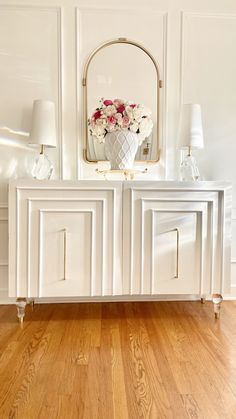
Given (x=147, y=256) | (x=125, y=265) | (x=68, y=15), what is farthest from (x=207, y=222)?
(x=68, y=15)

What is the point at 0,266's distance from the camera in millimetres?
2332

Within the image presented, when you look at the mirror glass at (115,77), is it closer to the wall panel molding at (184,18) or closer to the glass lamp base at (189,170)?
the wall panel molding at (184,18)

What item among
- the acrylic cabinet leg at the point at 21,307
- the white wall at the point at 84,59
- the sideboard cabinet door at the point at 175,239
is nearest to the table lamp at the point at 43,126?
the white wall at the point at 84,59

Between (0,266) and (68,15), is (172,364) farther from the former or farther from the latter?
(68,15)

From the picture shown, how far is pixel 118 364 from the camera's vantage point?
4.74ft

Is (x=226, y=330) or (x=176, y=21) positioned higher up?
(x=176, y=21)

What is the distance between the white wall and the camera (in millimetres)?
2295

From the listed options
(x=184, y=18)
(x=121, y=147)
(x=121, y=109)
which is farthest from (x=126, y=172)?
Result: (x=184, y=18)

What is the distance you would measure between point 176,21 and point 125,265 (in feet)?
6.00

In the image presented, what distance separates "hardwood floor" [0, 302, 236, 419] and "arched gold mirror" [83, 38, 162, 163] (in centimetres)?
118

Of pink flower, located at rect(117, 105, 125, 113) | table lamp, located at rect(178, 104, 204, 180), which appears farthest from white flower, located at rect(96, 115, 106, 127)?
table lamp, located at rect(178, 104, 204, 180)

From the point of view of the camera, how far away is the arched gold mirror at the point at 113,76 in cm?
232

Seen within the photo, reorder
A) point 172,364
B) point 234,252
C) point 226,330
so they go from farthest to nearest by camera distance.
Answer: point 234,252
point 226,330
point 172,364

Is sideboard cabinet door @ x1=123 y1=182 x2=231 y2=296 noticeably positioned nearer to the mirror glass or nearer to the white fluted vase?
the white fluted vase
